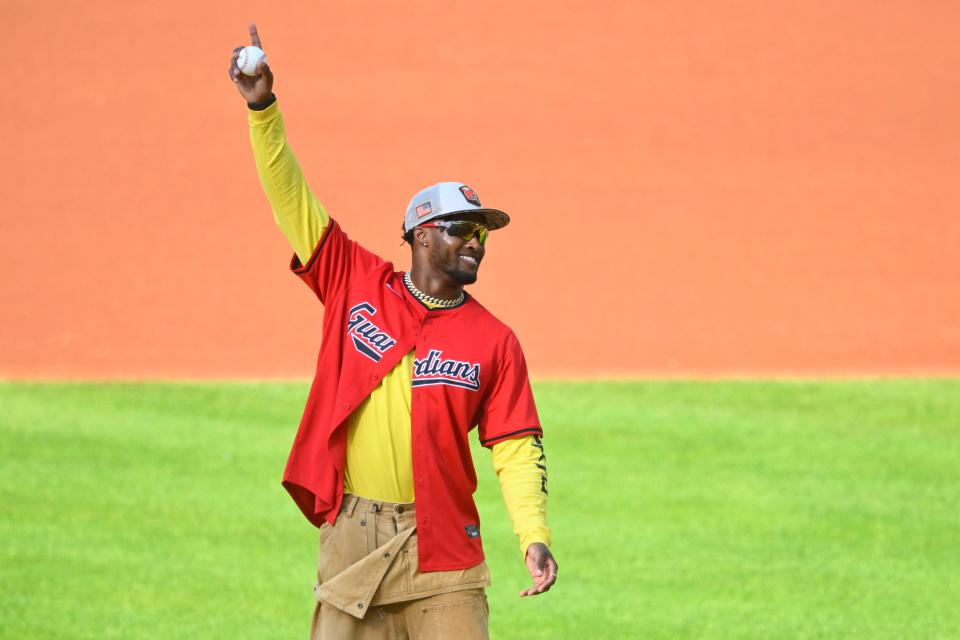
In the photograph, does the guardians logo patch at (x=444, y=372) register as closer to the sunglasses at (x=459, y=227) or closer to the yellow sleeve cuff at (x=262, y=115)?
the sunglasses at (x=459, y=227)

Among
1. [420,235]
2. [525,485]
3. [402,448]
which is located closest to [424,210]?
[420,235]

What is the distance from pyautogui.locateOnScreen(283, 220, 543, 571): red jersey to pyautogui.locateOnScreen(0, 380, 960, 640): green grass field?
341cm

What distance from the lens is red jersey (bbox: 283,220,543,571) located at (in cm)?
465

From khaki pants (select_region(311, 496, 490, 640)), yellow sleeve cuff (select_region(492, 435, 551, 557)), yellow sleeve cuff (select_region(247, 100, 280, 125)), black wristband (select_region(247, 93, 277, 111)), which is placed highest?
black wristband (select_region(247, 93, 277, 111))

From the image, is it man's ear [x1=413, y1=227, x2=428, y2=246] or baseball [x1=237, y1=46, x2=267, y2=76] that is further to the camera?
man's ear [x1=413, y1=227, x2=428, y2=246]

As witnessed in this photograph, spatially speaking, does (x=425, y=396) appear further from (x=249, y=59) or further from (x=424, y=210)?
(x=249, y=59)

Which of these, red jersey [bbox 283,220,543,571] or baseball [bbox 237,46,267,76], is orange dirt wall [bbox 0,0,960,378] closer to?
red jersey [bbox 283,220,543,571]

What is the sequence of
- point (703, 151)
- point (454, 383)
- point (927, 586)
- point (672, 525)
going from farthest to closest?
point (703, 151)
point (672, 525)
point (927, 586)
point (454, 383)

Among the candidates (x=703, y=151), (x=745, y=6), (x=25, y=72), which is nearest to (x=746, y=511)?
(x=703, y=151)

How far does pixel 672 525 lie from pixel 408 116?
9136mm

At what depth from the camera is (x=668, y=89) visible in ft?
59.4

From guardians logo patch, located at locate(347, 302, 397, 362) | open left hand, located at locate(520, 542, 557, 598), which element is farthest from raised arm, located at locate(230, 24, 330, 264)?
open left hand, located at locate(520, 542, 557, 598)

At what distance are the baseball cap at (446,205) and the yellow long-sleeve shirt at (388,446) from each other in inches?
17.2

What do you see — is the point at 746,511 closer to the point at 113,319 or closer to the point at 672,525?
the point at 672,525
